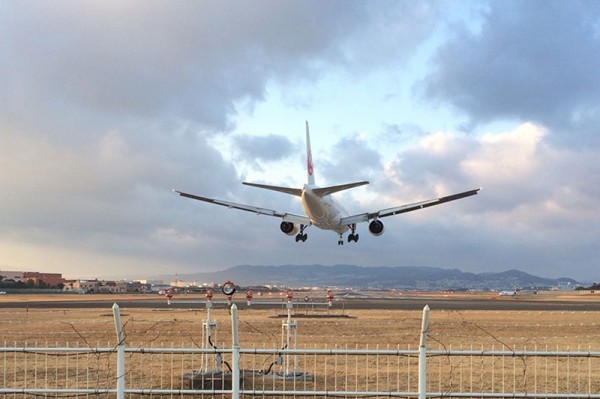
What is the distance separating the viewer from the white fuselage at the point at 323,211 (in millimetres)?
46138

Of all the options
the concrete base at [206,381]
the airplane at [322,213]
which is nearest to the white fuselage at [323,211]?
the airplane at [322,213]

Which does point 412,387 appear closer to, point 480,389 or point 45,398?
point 480,389

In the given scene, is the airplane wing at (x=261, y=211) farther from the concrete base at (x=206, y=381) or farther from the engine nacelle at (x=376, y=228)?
the concrete base at (x=206, y=381)

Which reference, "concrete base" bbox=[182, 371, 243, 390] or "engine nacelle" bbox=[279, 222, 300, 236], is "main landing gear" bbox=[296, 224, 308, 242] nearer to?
"engine nacelle" bbox=[279, 222, 300, 236]

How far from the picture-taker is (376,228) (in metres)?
51.2

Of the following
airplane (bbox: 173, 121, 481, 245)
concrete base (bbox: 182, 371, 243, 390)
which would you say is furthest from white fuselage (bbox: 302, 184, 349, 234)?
concrete base (bbox: 182, 371, 243, 390)

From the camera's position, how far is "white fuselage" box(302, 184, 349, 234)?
46.1 m

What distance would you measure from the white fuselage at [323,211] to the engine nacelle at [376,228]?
2.81m

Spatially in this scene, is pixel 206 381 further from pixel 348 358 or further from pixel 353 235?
pixel 353 235

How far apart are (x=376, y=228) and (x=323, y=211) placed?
5195mm

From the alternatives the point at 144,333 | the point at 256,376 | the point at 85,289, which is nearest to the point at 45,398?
the point at 256,376

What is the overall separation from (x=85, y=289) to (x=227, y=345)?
165m

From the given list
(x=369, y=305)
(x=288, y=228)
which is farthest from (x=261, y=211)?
(x=369, y=305)

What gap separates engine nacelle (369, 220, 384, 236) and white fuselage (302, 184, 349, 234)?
2806mm
